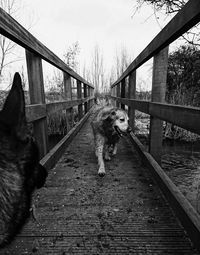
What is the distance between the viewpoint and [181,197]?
1372 mm

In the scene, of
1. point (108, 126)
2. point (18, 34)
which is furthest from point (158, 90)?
point (18, 34)

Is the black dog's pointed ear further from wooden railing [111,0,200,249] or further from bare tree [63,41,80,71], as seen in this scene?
bare tree [63,41,80,71]

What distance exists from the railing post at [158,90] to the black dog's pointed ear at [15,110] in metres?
1.64

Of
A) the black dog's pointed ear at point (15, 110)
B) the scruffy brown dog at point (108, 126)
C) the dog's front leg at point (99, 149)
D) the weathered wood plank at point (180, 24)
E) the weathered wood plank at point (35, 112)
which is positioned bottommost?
the dog's front leg at point (99, 149)

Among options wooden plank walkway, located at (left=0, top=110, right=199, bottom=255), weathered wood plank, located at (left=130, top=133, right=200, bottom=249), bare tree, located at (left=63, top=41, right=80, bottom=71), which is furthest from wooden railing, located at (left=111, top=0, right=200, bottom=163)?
bare tree, located at (left=63, top=41, right=80, bottom=71)

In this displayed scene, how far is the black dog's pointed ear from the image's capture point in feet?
2.46

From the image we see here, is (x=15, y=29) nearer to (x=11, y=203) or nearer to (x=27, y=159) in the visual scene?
(x=27, y=159)

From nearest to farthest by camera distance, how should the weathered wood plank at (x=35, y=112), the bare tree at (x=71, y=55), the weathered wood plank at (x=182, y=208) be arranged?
the weathered wood plank at (x=182, y=208) → the weathered wood plank at (x=35, y=112) → the bare tree at (x=71, y=55)

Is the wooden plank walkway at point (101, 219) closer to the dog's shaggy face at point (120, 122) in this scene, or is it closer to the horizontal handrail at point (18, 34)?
the dog's shaggy face at point (120, 122)

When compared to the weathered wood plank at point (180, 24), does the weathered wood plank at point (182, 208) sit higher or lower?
lower

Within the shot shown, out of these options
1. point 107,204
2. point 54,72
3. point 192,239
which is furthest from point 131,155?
point 54,72

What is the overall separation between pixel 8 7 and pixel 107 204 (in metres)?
7.08

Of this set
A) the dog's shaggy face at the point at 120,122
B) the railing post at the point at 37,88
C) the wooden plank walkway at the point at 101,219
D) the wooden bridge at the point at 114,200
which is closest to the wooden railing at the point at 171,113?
the wooden bridge at the point at 114,200

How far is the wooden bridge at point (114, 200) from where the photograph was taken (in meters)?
1.16
